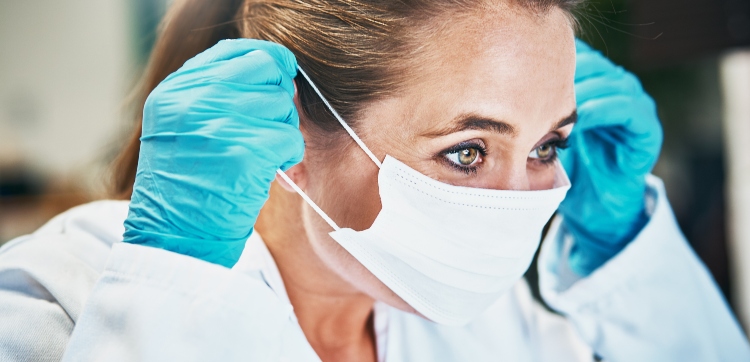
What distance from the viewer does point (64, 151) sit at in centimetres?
471

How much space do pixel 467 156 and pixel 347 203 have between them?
221mm

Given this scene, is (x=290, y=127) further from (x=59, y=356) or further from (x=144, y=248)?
(x=59, y=356)

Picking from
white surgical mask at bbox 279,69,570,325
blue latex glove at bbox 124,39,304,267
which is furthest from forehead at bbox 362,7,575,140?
blue latex glove at bbox 124,39,304,267

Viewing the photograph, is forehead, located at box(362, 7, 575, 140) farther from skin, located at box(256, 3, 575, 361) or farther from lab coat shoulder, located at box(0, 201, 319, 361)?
lab coat shoulder, located at box(0, 201, 319, 361)

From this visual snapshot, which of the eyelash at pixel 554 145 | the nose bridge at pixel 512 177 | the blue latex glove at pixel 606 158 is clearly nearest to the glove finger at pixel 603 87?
the blue latex glove at pixel 606 158

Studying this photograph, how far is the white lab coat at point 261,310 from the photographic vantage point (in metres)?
0.84

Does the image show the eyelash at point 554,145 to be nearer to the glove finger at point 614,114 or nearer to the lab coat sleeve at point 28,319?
the glove finger at point 614,114

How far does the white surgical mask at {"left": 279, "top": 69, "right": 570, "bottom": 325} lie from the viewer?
3.29ft

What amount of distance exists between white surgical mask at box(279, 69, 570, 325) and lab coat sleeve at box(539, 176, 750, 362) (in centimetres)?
40

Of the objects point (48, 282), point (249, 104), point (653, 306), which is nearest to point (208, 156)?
point (249, 104)

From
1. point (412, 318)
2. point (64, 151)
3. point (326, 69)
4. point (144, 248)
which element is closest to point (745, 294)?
point (412, 318)

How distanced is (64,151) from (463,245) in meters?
4.48

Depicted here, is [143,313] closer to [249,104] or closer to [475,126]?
[249,104]

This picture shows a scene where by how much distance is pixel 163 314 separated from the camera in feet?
2.76
